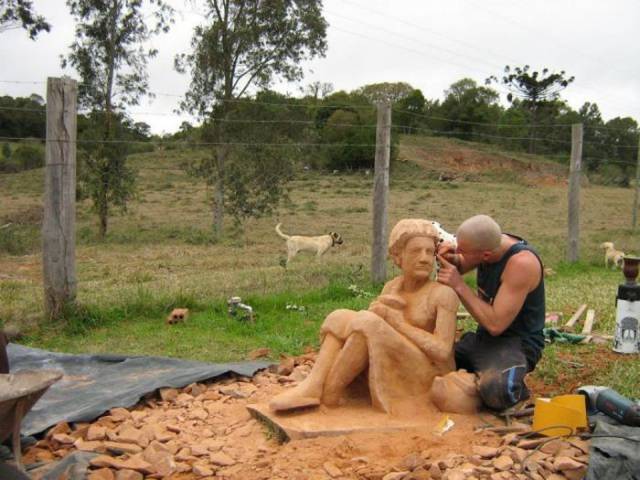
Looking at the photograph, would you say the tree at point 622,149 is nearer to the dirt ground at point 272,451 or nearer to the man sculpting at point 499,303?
the man sculpting at point 499,303

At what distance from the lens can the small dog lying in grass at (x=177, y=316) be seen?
24.4 ft

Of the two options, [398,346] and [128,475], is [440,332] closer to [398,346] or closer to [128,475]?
[398,346]

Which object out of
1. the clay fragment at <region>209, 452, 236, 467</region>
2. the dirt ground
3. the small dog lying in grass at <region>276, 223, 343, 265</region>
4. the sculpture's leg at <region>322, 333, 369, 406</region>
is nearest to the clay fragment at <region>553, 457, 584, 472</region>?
the dirt ground

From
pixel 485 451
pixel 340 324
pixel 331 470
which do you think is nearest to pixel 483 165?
pixel 340 324

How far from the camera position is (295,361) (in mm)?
5930

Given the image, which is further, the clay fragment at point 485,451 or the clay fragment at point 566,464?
the clay fragment at point 485,451

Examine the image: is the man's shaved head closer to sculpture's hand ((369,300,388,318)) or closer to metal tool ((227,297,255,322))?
sculpture's hand ((369,300,388,318))

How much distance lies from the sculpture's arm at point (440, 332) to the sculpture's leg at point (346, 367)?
0.27m

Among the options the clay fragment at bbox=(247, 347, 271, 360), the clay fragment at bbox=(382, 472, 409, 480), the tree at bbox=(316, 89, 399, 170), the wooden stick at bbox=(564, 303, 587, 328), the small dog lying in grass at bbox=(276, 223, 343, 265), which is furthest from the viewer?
the tree at bbox=(316, 89, 399, 170)

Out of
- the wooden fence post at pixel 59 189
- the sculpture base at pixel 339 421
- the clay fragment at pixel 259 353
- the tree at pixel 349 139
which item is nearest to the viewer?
the sculpture base at pixel 339 421

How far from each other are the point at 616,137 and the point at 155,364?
16.9m

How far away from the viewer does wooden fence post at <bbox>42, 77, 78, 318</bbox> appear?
686 cm

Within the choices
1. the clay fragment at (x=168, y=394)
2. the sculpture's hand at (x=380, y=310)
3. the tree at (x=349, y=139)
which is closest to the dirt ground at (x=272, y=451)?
the clay fragment at (x=168, y=394)

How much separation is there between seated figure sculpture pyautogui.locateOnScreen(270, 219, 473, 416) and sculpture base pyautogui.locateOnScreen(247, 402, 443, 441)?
57 millimetres
